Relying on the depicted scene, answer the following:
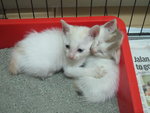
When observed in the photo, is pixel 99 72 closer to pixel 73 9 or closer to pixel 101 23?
pixel 101 23

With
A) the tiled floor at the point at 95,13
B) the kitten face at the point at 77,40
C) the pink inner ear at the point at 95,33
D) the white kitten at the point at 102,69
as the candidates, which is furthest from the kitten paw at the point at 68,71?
the tiled floor at the point at 95,13

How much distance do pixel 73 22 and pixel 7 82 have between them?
688mm

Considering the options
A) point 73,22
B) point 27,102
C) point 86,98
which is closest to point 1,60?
point 27,102

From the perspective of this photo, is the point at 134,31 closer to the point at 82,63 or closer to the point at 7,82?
the point at 82,63

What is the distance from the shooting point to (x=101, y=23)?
1777 mm

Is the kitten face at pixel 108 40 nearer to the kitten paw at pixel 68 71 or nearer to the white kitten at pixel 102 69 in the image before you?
the white kitten at pixel 102 69

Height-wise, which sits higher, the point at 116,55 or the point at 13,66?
the point at 116,55

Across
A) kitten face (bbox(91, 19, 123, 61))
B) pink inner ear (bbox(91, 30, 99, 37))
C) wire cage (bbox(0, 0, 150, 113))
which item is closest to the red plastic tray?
wire cage (bbox(0, 0, 150, 113))

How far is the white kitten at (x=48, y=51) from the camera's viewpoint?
1.44 m

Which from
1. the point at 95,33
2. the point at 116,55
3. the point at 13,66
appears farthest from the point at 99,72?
the point at 13,66

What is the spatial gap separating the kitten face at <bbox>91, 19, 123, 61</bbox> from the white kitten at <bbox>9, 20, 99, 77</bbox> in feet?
0.17

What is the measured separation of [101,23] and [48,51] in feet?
1.65

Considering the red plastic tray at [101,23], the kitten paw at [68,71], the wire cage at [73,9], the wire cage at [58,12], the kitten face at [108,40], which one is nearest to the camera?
the red plastic tray at [101,23]

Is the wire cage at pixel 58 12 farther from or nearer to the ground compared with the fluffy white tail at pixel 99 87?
farther from the ground
